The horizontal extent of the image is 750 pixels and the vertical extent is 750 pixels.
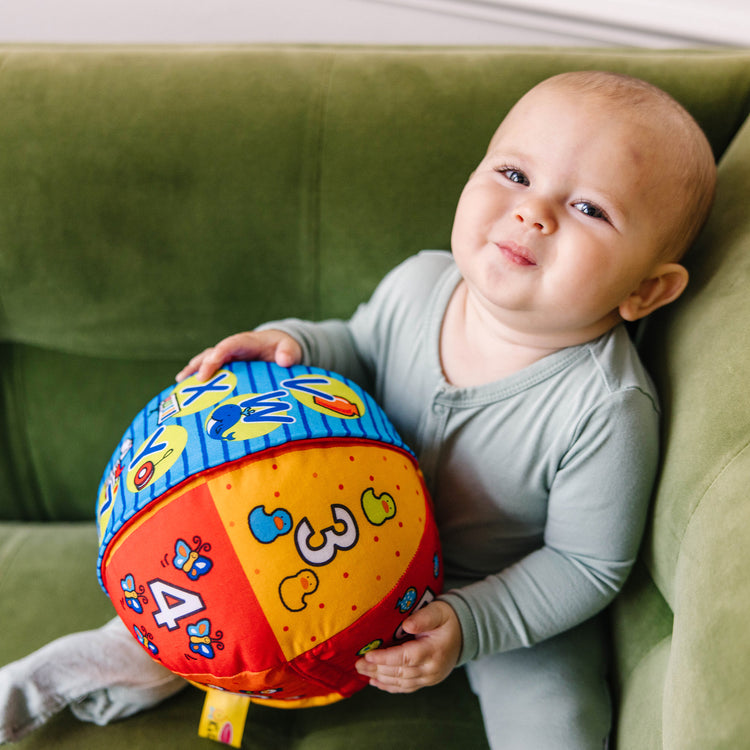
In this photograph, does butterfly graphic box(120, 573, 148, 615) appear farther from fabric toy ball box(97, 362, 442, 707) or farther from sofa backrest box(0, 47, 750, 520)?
sofa backrest box(0, 47, 750, 520)

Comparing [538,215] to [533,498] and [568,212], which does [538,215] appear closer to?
[568,212]

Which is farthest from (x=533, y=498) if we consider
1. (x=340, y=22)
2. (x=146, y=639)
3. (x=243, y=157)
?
(x=340, y=22)

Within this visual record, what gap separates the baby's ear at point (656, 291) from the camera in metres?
0.81

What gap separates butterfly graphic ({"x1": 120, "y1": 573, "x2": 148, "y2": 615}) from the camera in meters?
0.69

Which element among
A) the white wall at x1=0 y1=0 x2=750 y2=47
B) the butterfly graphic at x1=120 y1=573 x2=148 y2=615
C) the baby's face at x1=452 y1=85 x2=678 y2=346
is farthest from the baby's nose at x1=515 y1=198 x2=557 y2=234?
the white wall at x1=0 y1=0 x2=750 y2=47

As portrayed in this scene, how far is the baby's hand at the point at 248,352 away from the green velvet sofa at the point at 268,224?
0.15 m

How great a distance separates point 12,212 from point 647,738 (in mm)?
1043

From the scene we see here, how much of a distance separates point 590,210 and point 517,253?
90 millimetres

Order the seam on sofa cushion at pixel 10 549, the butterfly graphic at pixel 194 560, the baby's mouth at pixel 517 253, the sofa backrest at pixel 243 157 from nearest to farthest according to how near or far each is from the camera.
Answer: the butterfly graphic at pixel 194 560
the baby's mouth at pixel 517 253
the sofa backrest at pixel 243 157
the seam on sofa cushion at pixel 10 549

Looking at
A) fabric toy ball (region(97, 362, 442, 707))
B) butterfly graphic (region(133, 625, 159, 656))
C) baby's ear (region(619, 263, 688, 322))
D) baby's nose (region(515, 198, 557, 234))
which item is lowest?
butterfly graphic (region(133, 625, 159, 656))

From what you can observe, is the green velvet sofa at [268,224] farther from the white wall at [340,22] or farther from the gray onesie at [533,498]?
the white wall at [340,22]

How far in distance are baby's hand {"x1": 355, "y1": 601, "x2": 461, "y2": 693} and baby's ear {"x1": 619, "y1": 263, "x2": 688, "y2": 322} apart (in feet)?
1.34

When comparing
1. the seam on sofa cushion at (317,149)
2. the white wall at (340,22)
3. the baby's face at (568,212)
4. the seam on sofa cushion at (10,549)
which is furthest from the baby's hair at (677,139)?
the seam on sofa cushion at (10,549)

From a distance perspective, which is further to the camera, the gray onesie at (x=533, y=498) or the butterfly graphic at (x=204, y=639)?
the gray onesie at (x=533, y=498)
